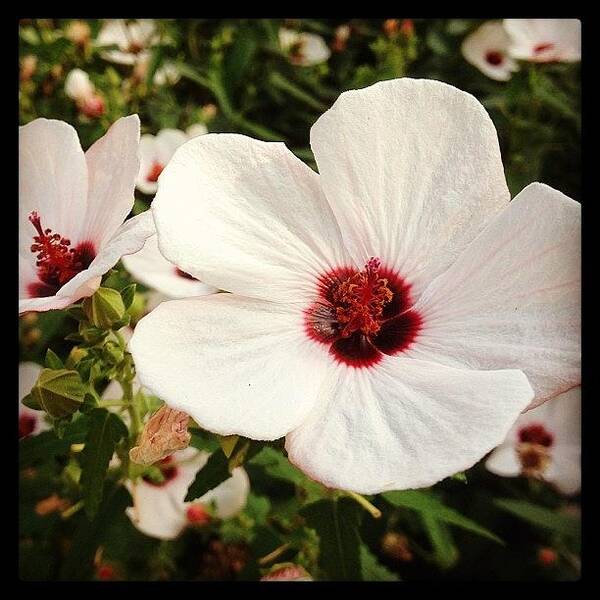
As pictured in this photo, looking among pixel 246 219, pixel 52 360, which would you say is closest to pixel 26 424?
pixel 52 360

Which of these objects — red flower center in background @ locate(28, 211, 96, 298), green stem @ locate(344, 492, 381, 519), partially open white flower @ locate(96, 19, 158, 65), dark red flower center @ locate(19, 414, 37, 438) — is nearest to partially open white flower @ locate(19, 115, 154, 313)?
A: red flower center in background @ locate(28, 211, 96, 298)

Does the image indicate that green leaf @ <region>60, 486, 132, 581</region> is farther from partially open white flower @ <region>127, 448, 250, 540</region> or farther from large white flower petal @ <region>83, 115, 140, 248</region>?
large white flower petal @ <region>83, 115, 140, 248</region>

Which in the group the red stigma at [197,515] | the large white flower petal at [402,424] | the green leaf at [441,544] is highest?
the large white flower petal at [402,424]

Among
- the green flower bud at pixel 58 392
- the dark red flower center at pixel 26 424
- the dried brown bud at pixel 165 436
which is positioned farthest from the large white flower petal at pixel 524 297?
the dark red flower center at pixel 26 424

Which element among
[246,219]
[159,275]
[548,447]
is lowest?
[548,447]

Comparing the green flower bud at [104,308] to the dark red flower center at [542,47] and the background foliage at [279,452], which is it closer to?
the background foliage at [279,452]

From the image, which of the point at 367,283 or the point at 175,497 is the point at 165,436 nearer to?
the point at 367,283

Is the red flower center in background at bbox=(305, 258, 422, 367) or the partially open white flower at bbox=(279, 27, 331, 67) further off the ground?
the partially open white flower at bbox=(279, 27, 331, 67)
